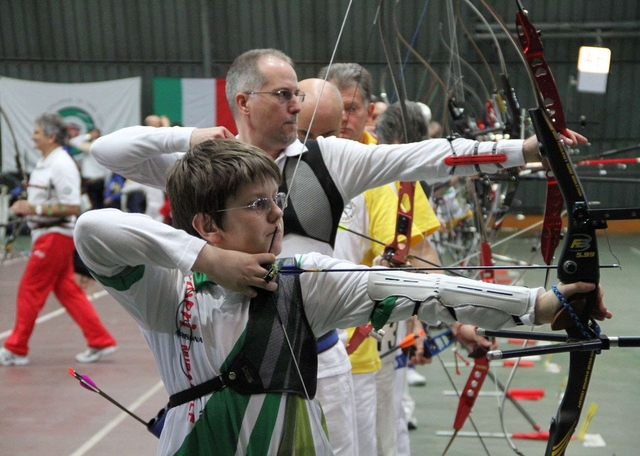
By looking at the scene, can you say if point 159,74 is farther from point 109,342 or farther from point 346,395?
point 346,395

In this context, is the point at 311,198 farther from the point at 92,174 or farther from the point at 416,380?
the point at 92,174

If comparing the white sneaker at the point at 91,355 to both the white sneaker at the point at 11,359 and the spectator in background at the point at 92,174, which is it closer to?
the white sneaker at the point at 11,359

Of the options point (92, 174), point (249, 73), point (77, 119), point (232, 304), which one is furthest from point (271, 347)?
point (77, 119)

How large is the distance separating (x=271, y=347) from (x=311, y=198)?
60 cm

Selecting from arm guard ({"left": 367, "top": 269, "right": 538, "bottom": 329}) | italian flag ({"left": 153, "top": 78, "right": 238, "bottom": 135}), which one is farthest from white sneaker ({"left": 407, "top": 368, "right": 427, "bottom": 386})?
italian flag ({"left": 153, "top": 78, "right": 238, "bottom": 135})

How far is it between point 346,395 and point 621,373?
300cm

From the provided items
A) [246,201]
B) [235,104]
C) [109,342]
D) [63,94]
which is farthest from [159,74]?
[246,201]

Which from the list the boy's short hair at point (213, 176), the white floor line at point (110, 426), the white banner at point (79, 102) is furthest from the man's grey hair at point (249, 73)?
the white banner at point (79, 102)

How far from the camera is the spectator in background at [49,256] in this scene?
4.64 meters

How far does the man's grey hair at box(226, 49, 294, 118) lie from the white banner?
923cm

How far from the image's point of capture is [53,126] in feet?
15.8

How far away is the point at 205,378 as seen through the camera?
4.07ft

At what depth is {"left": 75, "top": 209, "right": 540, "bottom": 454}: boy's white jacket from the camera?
115cm

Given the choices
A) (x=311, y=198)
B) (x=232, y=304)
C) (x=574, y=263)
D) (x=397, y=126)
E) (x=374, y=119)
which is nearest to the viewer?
(x=574, y=263)
